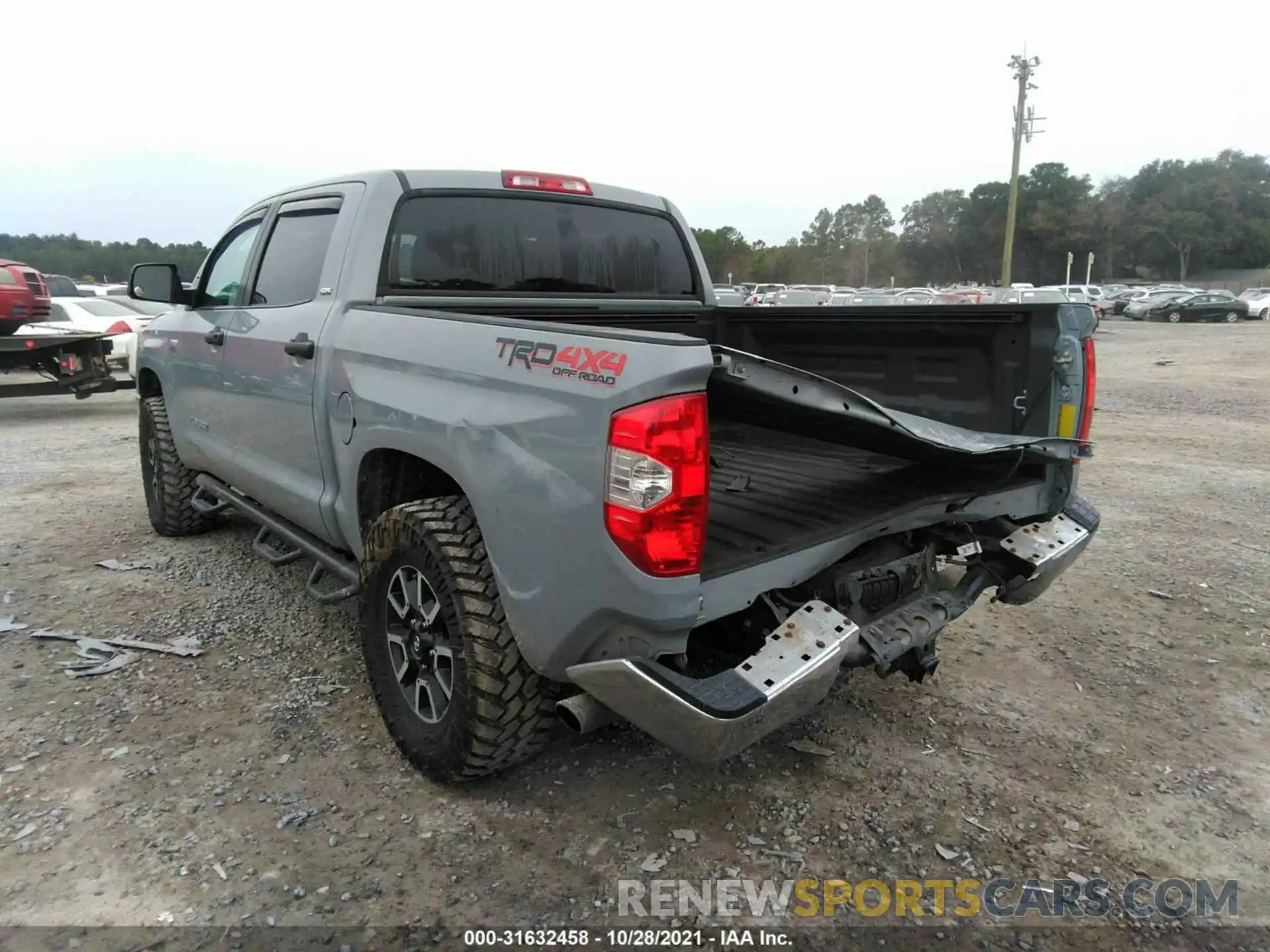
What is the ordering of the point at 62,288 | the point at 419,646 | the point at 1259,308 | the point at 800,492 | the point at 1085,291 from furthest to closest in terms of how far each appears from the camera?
1. the point at 1259,308
2. the point at 1085,291
3. the point at 62,288
4. the point at 800,492
5. the point at 419,646

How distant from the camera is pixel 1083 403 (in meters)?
3.23

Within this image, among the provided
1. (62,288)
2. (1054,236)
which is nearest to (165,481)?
(62,288)

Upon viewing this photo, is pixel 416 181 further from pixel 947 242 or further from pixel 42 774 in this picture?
pixel 947 242

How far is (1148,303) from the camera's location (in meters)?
39.0

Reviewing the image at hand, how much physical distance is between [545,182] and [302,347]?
1.39m

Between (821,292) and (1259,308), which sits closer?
(1259,308)

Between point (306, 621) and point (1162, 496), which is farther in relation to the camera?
point (1162, 496)

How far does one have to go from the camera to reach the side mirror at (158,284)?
4.76 m

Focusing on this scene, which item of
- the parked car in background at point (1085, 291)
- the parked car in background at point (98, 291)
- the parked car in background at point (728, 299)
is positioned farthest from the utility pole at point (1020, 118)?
the parked car in background at point (98, 291)

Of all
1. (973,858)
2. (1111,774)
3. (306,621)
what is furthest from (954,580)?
(306,621)

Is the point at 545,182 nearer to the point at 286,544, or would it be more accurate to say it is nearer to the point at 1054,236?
the point at 286,544

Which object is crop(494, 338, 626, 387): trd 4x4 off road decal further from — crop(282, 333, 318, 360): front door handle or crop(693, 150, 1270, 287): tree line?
crop(693, 150, 1270, 287): tree line

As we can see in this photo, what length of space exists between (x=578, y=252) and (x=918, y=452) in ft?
6.40

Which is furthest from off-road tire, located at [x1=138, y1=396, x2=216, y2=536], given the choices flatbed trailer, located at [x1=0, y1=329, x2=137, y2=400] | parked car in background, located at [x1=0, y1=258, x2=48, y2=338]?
parked car in background, located at [x1=0, y1=258, x2=48, y2=338]
